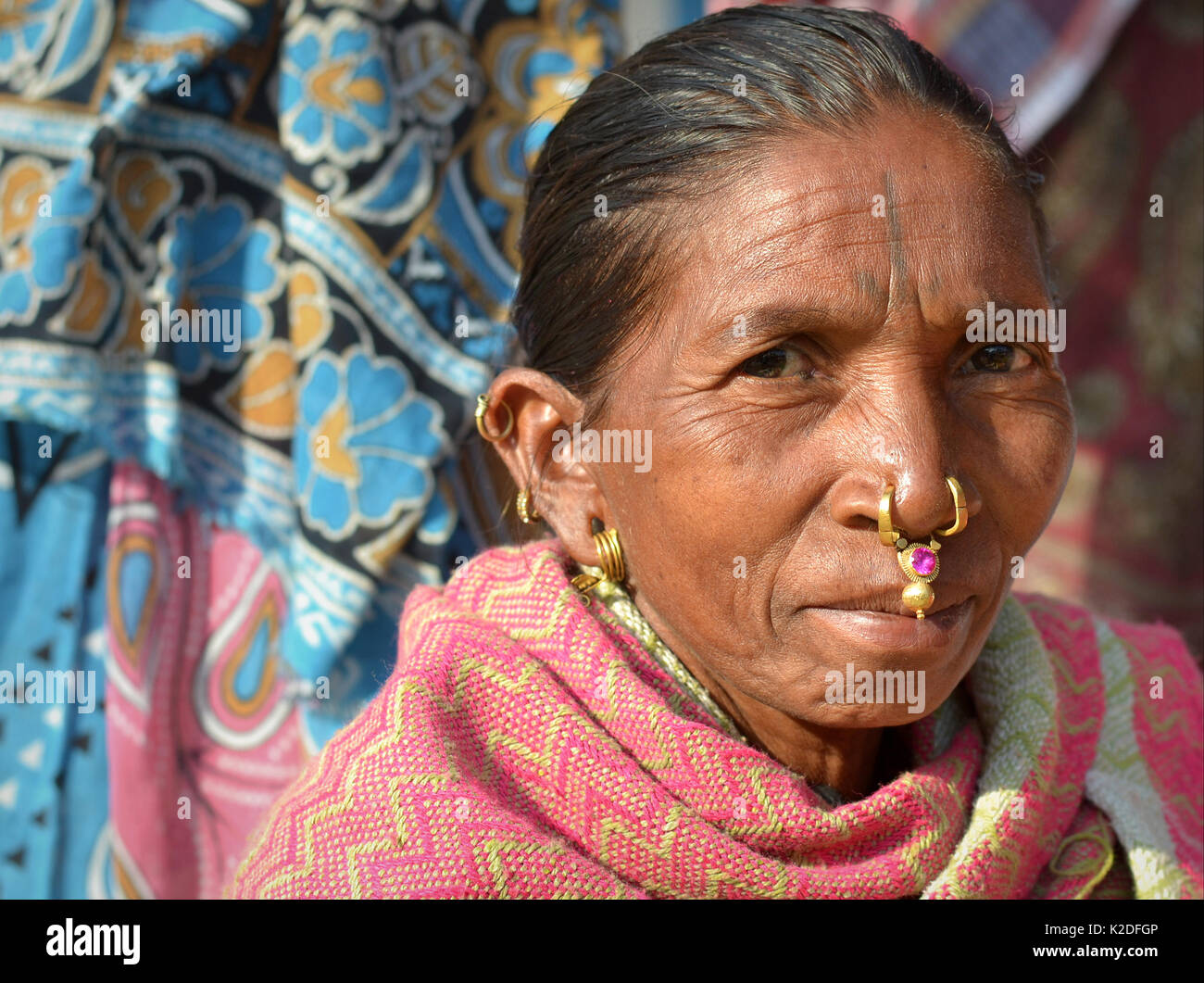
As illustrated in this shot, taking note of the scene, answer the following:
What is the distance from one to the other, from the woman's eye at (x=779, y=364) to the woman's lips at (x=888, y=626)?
0.33 metres

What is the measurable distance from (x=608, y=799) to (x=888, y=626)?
1.45 ft

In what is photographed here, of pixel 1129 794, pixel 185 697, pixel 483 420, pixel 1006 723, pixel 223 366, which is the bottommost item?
pixel 1129 794

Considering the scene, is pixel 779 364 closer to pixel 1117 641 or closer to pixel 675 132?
pixel 675 132

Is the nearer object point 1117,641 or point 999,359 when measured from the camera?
point 999,359

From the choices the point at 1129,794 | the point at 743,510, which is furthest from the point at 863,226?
the point at 1129,794

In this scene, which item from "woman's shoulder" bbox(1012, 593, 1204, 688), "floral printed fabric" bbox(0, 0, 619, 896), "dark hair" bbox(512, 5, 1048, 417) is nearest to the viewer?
"dark hair" bbox(512, 5, 1048, 417)

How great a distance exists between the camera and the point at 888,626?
161 centimetres

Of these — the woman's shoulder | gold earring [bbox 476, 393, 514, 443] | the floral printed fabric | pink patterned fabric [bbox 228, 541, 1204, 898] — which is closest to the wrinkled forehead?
gold earring [bbox 476, 393, 514, 443]

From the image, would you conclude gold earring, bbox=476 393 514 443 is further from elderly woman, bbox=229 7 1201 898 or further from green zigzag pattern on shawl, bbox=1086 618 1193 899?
green zigzag pattern on shawl, bbox=1086 618 1193 899

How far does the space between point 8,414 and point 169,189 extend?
607 mm

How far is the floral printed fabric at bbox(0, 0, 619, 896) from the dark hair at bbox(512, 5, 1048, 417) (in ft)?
2.77

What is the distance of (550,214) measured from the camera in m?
1.92

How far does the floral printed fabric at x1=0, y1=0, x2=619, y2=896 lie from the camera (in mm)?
2566
